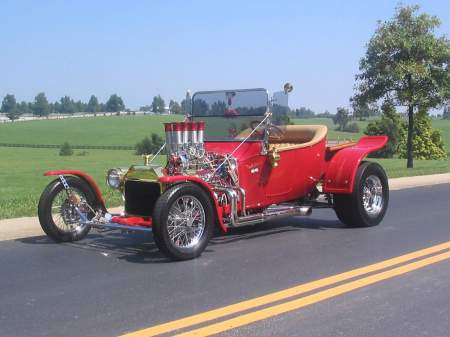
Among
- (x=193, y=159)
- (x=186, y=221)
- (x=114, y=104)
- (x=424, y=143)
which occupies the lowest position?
(x=424, y=143)

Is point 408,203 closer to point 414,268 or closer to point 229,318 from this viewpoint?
point 414,268

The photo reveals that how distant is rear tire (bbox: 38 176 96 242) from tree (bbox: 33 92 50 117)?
16688cm

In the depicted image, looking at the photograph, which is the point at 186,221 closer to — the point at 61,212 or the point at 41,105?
the point at 61,212

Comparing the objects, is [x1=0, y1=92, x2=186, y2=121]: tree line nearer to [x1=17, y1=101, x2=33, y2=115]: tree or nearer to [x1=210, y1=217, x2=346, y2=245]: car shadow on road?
[x1=17, y1=101, x2=33, y2=115]: tree

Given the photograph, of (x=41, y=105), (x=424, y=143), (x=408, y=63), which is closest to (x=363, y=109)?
(x=408, y=63)

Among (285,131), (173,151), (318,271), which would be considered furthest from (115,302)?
(285,131)

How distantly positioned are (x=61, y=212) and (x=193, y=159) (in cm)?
186

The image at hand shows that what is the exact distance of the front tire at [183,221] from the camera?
22.4ft

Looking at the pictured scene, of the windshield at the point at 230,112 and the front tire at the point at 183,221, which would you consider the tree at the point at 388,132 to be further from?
the front tire at the point at 183,221

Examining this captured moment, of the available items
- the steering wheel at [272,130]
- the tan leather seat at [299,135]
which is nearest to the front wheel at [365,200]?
the tan leather seat at [299,135]

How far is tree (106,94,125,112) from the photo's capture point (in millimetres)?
167125

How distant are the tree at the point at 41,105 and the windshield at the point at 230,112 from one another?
16627cm

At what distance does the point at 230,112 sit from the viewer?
907 centimetres

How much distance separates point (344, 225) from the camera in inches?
381
